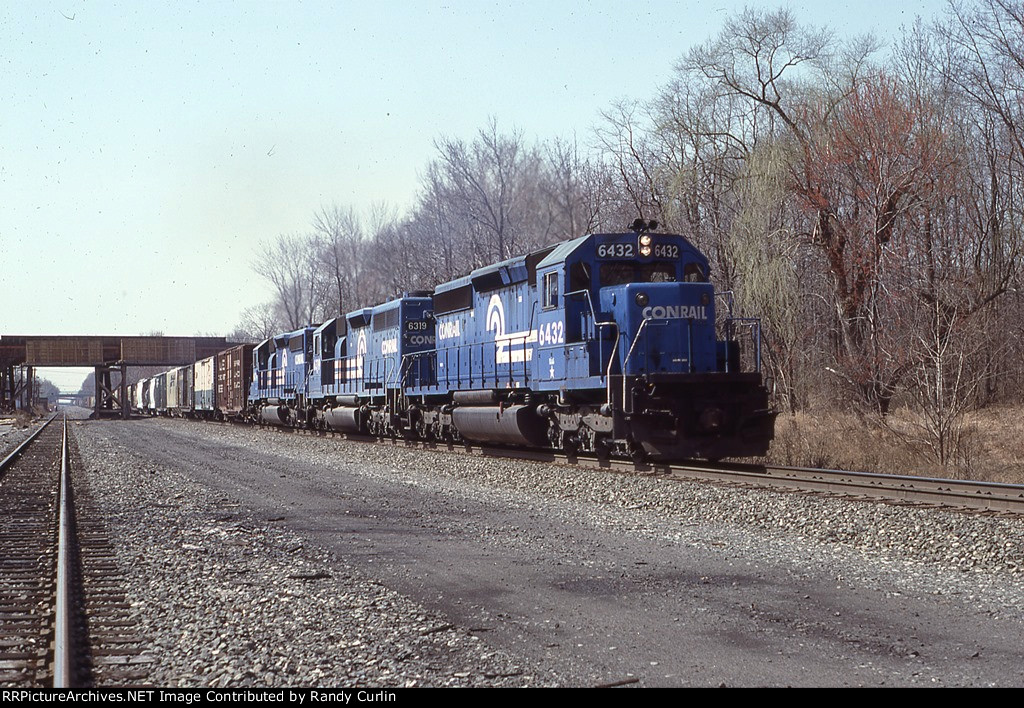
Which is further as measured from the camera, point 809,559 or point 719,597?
point 809,559

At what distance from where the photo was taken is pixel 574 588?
6957 mm

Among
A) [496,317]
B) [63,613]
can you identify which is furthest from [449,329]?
[63,613]

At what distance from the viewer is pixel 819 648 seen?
5316mm

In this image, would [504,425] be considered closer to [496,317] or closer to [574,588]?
[496,317]

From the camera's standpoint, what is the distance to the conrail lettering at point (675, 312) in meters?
14.2

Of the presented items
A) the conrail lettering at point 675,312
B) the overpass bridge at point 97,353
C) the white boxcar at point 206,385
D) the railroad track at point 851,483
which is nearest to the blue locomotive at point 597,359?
the conrail lettering at point 675,312

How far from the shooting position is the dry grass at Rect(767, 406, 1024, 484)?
14203mm

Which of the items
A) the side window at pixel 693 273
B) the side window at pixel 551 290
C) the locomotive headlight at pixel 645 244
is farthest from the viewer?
the side window at pixel 551 290

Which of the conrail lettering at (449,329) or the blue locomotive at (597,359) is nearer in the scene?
the blue locomotive at (597,359)

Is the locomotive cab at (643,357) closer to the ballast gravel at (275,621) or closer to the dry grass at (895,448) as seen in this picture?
the dry grass at (895,448)

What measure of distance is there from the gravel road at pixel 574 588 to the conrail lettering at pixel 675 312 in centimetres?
250

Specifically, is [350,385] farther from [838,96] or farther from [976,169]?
[976,169]

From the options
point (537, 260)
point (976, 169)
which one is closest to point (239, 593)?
point (537, 260)
